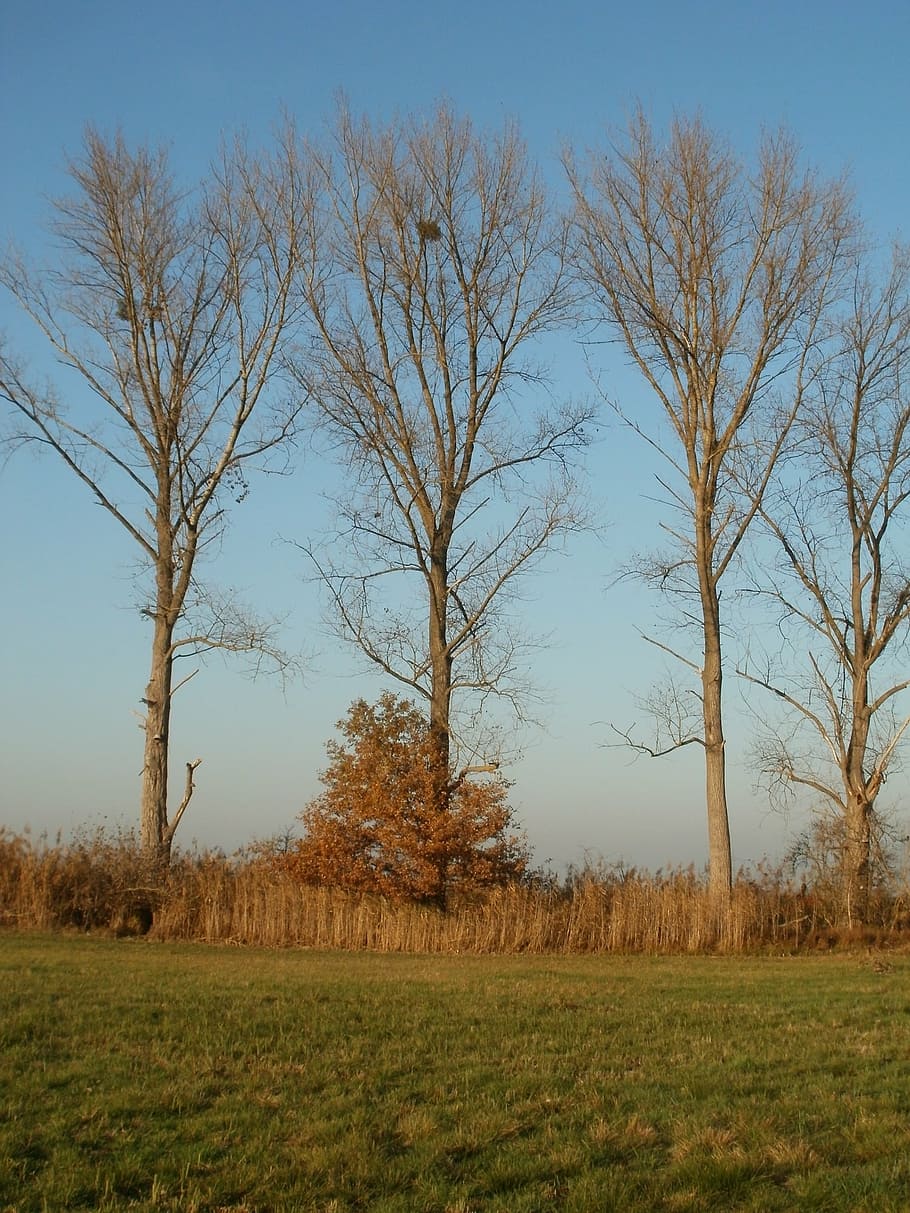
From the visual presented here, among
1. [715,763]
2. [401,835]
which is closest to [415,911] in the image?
[401,835]

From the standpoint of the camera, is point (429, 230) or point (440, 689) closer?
point (440, 689)

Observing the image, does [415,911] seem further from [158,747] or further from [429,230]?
[429,230]

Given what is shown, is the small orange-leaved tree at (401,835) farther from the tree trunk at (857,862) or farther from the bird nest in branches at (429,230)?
the bird nest in branches at (429,230)

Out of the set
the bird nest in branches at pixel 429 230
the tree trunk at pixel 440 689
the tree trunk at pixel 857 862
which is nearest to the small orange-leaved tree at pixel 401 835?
the tree trunk at pixel 440 689

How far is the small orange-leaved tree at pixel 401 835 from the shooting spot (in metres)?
19.5

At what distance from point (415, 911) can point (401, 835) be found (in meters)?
1.30

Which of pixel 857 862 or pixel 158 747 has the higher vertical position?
pixel 158 747

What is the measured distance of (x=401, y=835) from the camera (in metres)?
19.6

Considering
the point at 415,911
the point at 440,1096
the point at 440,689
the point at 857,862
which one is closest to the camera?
the point at 440,1096

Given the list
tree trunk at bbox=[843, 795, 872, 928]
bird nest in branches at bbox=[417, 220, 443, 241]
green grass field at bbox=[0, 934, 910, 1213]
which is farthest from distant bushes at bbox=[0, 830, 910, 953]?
bird nest in branches at bbox=[417, 220, 443, 241]

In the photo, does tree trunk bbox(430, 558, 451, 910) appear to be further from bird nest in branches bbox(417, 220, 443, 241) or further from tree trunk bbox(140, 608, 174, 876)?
bird nest in branches bbox(417, 220, 443, 241)

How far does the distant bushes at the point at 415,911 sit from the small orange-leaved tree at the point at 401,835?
313 millimetres

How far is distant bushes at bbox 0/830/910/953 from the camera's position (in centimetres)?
1850

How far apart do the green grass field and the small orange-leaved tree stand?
294 inches
